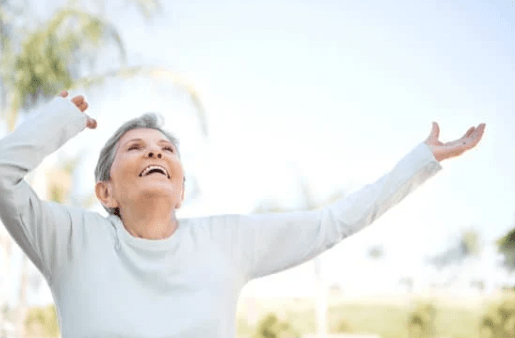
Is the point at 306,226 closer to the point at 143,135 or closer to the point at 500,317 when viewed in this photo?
the point at 143,135

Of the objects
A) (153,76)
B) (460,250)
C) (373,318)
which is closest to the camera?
(153,76)

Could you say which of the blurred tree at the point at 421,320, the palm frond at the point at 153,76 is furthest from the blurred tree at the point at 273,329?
the palm frond at the point at 153,76

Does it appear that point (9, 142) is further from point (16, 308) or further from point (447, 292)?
point (447, 292)

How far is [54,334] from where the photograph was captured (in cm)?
1070

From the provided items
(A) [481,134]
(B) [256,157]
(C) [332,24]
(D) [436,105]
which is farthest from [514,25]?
(A) [481,134]

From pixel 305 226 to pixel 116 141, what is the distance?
0.91 feet

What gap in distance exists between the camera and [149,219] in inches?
40.3

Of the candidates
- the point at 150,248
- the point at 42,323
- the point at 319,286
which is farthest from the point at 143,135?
the point at 42,323

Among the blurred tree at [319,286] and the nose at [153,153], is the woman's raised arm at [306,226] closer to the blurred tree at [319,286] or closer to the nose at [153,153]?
the nose at [153,153]

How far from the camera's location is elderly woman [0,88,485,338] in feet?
3.08

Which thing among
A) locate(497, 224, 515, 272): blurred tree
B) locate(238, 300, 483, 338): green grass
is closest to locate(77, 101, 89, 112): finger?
locate(497, 224, 515, 272): blurred tree

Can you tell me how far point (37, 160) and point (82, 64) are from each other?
584cm

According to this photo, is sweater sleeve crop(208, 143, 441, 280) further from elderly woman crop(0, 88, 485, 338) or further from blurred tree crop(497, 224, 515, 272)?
blurred tree crop(497, 224, 515, 272)

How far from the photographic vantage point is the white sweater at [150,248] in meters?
0.93
